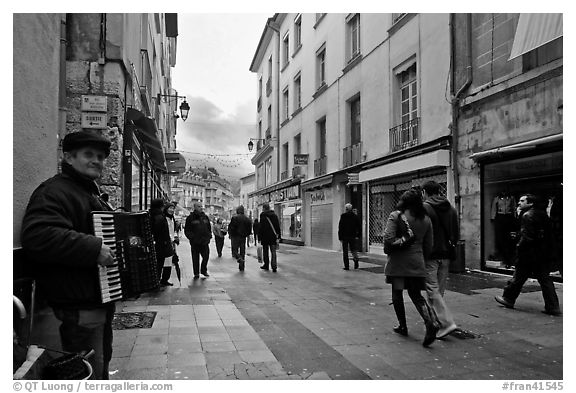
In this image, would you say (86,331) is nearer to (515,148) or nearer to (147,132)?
(147,132)

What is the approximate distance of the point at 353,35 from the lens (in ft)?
56.2

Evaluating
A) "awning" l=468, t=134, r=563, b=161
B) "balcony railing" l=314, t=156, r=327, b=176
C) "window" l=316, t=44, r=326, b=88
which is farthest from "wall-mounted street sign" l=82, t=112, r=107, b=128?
"window" l=316, t=44, r=326, b=88

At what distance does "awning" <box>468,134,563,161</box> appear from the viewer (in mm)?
8070

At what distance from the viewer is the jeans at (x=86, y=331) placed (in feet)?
8.53

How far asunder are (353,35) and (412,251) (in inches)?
558

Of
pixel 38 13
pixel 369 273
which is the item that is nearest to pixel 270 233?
pixel 369 273

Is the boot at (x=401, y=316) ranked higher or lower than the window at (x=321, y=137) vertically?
lower

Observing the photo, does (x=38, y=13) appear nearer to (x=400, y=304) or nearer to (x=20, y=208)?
(x=20, y=208)

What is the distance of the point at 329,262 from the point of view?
42.5ft

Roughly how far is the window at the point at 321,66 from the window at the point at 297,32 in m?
2.61

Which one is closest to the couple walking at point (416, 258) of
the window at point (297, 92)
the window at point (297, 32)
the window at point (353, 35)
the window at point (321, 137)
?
the window at point (353, 35)

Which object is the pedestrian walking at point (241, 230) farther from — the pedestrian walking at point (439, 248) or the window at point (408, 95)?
the pedestrian walking at point (439, 248)

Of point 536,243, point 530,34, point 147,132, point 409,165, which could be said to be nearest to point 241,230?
point 147,132
